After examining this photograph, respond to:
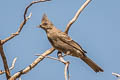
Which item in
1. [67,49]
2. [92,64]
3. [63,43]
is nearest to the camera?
[92,64]

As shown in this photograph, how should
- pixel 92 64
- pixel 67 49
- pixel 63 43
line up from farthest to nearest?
pixel 63 43
pixel 67 49
pixel 92 64

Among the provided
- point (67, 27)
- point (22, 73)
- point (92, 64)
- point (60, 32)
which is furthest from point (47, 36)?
point (22, 73)

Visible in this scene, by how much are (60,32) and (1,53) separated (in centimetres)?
291

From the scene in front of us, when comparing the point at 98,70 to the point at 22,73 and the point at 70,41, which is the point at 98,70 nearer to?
the point at 70,41

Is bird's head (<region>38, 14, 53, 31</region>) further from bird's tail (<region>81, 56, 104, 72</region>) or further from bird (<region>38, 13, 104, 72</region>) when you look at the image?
bird's tail (<region>81, 56, 104, 72</region>)

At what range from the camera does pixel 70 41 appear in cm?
705

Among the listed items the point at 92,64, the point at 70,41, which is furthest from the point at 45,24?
the point at 92,64

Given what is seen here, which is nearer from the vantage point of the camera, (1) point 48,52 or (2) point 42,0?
(2) point 42,0

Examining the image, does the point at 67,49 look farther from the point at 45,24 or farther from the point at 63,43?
the point at 45,24

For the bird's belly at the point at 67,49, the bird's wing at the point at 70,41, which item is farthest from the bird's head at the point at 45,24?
the bird's belly at the point at 67,49

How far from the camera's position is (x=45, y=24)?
6.88m

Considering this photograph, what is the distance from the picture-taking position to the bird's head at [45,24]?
6.66 metres

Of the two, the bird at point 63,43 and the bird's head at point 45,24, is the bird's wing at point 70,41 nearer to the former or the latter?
the bird at point 63,43

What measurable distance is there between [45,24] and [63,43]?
57cm
